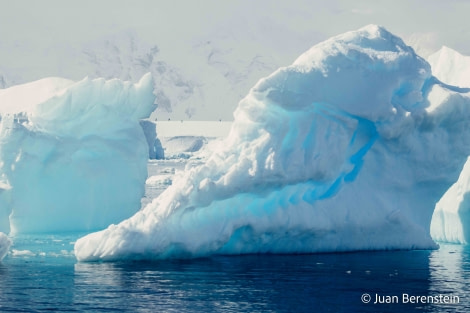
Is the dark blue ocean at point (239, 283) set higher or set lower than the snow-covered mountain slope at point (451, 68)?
lower

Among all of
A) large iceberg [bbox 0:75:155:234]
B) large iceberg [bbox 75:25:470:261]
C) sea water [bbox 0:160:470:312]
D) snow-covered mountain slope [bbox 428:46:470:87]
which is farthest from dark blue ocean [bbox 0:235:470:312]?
snow-covered mountain slope [bbox 428:46:470:87]

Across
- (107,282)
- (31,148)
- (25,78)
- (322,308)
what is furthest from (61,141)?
(25,78)

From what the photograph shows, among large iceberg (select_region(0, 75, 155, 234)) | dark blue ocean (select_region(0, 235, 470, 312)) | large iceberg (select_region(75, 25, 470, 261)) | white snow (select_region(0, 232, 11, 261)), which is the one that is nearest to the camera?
dark blue ocean (select_region(0, 235, 470, 312))

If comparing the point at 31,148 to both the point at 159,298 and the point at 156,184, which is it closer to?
the point at 159,298

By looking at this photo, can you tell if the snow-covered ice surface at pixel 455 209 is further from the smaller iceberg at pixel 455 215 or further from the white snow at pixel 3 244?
the white snow at pixel 3 244

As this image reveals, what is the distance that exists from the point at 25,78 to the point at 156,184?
246ft

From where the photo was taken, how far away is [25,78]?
376 feet

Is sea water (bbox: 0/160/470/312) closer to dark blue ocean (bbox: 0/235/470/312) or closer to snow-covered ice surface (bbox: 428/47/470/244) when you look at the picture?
dark blue ocean (bbox: 0/235/470/312)

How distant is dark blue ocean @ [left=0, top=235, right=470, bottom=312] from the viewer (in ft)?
47.8

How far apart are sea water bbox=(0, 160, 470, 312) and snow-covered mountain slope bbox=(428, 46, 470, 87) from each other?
283 inches

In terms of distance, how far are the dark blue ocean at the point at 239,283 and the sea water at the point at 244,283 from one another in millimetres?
15

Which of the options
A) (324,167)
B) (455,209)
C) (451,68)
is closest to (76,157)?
(324,167)

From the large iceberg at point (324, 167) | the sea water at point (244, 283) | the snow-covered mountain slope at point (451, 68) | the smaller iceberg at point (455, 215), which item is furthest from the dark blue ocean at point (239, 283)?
the snow-covered mountain slope at point (451, 68)

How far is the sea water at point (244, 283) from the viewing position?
47.9 feet
